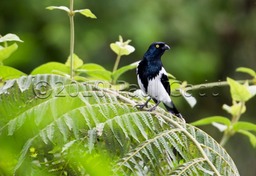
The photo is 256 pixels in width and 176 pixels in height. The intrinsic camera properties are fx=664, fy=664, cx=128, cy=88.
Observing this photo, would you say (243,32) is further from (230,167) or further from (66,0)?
(230,167)

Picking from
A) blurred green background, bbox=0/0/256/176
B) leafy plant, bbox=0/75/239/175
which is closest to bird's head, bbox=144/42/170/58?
leafy plant, bbox=0/75/239/175

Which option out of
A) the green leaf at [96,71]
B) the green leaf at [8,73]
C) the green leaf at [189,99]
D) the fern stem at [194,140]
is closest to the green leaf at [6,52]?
the green leaf at [8,73]

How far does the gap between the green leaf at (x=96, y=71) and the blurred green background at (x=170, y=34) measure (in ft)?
12.4

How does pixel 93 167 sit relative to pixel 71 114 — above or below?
above

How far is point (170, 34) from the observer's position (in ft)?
22.8

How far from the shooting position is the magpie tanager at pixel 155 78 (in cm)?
187

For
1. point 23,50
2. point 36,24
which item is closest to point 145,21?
point 36,24

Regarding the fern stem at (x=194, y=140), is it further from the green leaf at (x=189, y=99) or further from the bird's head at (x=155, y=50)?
the bird's head at (x=155, y=50)

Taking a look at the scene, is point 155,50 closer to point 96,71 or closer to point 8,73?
point 96,71

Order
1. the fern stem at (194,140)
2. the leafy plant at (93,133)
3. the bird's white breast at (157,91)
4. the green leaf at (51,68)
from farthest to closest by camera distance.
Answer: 1. the bird's white breast at (157,91)
2. the green leaf at (51,68)
3. the fern stem at (194,140)
4. the leafy plant at (93,133)

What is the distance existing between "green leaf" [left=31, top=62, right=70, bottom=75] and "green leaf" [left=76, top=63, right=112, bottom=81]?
0.03 metres

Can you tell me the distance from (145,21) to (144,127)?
4.96m

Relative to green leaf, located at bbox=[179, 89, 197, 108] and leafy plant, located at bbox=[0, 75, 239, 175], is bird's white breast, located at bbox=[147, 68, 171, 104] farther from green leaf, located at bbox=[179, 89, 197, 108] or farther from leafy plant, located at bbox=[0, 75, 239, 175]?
leafy plant, located at bbox=[0, 75, 239, 175]

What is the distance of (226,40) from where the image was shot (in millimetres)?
8062
